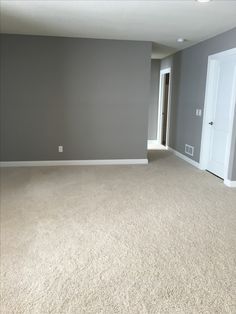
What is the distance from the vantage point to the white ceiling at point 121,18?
10.9 ft

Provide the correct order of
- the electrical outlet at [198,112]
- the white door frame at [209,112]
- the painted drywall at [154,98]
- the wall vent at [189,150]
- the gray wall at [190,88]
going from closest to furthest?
the white door frame at [209,112] → the gray wall at [190,88] → the electrical outlet at [198,112] → the wall vent at [189,150] → the painted drywall at [154,98]

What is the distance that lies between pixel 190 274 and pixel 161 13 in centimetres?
309

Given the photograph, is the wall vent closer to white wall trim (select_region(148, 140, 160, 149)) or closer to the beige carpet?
the beige carpet

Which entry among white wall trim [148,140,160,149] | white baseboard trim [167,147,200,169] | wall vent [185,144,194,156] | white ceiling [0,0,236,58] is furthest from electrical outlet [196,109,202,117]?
white wall trim [148,140,160,149]

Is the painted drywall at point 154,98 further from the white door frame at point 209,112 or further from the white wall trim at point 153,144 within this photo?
the white door frame at point 209,112

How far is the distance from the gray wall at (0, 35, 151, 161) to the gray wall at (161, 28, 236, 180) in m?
0.99

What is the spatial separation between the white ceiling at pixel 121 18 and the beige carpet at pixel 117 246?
2.44 m

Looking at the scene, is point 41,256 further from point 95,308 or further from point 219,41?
point 219,41

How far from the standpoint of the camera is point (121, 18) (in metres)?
3.93

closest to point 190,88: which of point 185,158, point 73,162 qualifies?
point 185,158

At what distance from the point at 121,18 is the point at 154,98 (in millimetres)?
4546

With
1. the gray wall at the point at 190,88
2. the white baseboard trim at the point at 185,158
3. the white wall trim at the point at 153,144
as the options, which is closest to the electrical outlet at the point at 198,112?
the gray wall at the point at 190,88

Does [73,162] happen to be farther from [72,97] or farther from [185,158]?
[185,158]

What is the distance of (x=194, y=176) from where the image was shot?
201 inches
